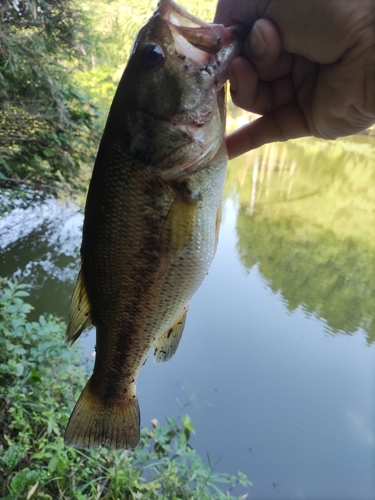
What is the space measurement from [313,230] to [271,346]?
4870mm

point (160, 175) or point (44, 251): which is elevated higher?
point (160, 175)

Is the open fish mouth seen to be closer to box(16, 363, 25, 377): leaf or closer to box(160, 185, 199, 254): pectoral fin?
box(160, 185, 199, 254): pectoral fin

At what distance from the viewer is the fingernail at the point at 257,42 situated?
1123 millimetres

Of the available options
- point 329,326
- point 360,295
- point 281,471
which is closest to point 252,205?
point 360,295

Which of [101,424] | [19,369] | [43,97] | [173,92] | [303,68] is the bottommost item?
[19,369]

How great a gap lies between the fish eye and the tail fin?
43.4 inches

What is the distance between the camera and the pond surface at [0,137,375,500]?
3430 mm

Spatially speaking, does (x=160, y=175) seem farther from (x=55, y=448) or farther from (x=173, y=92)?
(x=55, y=448)

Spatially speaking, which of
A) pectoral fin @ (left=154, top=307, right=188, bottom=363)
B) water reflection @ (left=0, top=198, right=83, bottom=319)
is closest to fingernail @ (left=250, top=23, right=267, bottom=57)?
pectoral fin @ (left=154, top=307, right=188, bottom=363)

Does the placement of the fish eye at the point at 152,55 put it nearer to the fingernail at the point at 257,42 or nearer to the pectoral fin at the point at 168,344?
the fingernail at the point at 257,42

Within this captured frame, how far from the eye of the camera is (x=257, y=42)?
1.13 meters

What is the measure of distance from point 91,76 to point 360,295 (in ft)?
18.7

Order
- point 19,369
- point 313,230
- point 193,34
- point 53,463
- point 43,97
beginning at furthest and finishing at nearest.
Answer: point 313,230 → point 43,97 → point 19,369 → point 53,463 → point 193,34

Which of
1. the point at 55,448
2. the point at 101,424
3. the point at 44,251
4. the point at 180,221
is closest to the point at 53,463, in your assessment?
the point at 55,448
